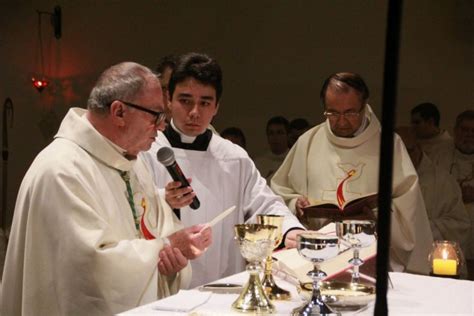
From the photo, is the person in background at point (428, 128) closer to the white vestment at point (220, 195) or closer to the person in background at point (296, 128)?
the person in background at point (296, 128)

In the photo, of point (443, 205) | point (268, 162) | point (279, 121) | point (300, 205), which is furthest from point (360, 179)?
point (279, 121)

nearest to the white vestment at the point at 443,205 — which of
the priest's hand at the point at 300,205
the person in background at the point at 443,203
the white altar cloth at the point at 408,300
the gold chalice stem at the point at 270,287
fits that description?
the person in background at the point at 443,203

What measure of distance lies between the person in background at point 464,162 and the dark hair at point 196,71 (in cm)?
329

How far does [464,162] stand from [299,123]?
1.91 m

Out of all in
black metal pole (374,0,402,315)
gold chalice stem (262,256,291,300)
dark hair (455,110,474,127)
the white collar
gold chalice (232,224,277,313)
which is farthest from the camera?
dark hair (455,110,474,127)

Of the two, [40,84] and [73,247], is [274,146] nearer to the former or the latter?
[40,84]

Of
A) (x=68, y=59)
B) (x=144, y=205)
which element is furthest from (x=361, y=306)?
(x=68, y=59)

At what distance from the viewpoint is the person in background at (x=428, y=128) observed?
6.59 metres

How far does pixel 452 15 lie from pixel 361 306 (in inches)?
220

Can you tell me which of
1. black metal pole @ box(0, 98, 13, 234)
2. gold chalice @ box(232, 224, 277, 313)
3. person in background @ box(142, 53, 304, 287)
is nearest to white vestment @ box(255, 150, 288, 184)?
black metal pole @ box(0, 98, 13, 234)

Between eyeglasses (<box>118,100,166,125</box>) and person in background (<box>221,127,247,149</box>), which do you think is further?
person in background (<box>221,127,247,149</box>)

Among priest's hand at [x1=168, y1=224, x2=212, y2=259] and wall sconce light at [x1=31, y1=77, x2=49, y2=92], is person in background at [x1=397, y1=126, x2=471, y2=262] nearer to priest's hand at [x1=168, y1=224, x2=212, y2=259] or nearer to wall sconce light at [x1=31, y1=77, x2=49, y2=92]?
priest's hand at [x1=168, y1=224, x2=212, y2=259]

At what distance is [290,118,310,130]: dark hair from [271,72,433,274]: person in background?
268 centimetres

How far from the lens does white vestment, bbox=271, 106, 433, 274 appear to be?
175 inches
